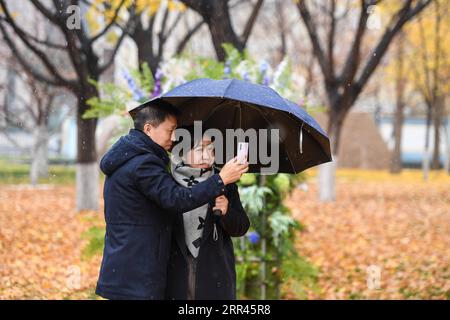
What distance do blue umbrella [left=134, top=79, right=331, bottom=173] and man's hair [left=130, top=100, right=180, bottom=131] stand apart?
0.09 metres

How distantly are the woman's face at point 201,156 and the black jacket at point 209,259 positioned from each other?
17 cm

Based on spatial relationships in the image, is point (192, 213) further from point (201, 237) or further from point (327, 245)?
point (327, 245)

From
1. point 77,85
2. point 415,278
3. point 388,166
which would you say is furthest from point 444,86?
point 415,278

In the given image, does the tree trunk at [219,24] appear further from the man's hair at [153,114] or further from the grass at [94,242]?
the man's hair at [153,114]

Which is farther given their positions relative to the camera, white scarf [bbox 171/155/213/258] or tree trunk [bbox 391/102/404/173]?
tree trunk [bbox 391/102/404/173]

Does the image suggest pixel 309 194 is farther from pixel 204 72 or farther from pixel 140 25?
pixel 204 72

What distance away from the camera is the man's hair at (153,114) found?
3.48 m

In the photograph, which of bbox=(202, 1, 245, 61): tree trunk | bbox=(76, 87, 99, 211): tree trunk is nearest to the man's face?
bbox=(202, 1, 245, 61): tree trunk

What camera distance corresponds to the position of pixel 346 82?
41.6ft

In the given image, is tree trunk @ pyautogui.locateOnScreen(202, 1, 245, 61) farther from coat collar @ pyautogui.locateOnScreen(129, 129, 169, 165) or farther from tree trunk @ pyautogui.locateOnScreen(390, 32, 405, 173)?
tree trunk @ pyautogui.locateOnScreen(390, 32, 405, 173)

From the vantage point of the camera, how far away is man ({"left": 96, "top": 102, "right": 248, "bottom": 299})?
10.9 ft

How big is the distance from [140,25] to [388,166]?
85.4ft

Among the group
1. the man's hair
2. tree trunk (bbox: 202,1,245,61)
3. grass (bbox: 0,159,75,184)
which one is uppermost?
tree trunk (bbox: 202,1,245,61)

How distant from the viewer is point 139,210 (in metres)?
3.38
